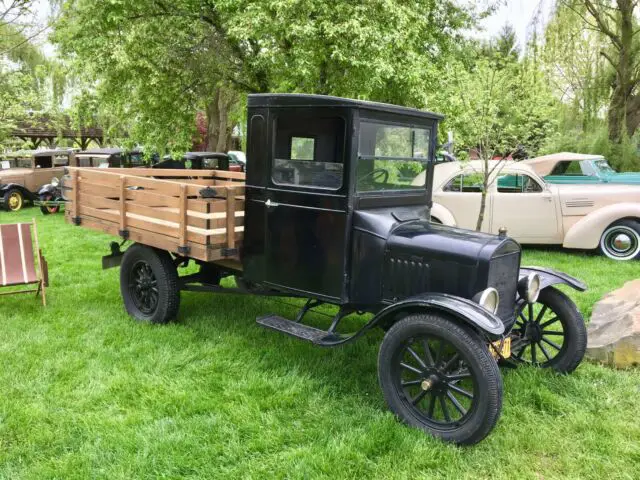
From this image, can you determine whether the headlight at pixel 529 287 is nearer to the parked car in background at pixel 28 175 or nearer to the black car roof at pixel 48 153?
the parked car in background at pixel 28 175

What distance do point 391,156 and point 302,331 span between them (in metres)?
1.54

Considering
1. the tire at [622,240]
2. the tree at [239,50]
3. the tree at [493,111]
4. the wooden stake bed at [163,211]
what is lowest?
the tire at [622,240]

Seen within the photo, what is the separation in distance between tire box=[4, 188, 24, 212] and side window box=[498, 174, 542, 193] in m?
13.3

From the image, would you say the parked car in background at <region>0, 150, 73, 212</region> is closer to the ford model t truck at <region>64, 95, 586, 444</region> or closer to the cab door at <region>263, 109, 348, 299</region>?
the ford model t truck at <region>64, 95, 586, 444</region>

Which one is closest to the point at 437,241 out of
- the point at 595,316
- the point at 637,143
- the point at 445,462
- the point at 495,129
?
the point at 445,462

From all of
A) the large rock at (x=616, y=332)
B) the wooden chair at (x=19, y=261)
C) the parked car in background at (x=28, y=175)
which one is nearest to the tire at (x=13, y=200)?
the parked car in background at (x=28, y=175)

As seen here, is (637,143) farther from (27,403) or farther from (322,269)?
(27,403)

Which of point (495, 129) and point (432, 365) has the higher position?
point (495, 129)

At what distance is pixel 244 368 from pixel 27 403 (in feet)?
5.09

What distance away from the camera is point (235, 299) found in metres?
6.12

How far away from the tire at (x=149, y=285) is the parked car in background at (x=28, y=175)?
37.1 feet

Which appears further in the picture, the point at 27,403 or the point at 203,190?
the point at 203,190

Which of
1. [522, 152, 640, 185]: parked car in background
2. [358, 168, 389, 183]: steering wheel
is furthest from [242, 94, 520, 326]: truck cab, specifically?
[522, 152, 640, 185]: parked car in background

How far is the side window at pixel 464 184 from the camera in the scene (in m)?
8.92
